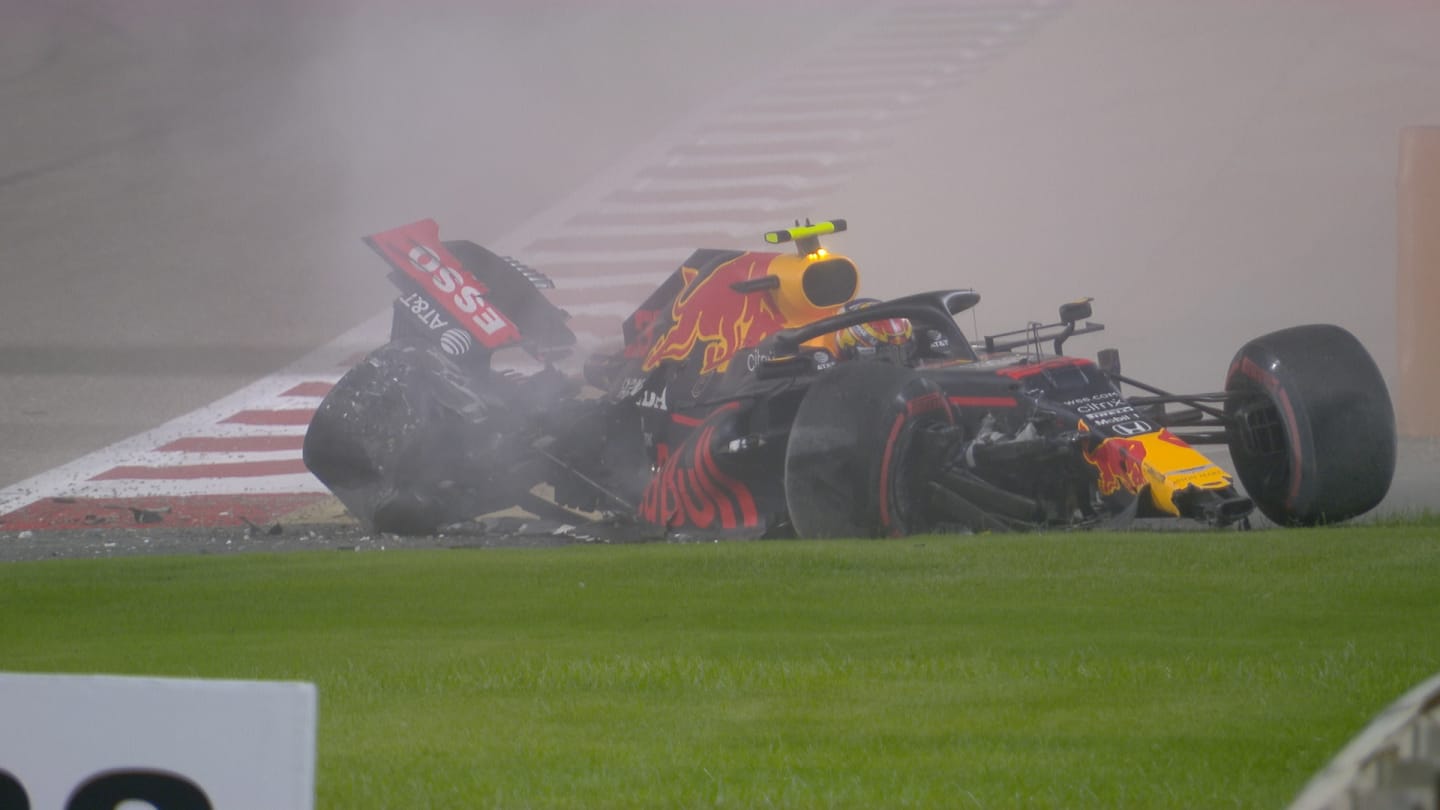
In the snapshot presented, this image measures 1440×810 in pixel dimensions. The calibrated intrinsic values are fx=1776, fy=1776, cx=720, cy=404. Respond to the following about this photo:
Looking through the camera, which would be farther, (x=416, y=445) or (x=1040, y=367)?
(x=416, y=445)

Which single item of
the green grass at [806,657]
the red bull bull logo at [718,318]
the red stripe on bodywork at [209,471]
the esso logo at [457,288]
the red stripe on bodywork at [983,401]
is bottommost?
the green grass at [806,657]

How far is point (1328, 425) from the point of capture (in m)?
8.65

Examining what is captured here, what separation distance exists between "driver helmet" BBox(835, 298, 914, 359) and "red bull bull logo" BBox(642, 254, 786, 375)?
19.7 inches

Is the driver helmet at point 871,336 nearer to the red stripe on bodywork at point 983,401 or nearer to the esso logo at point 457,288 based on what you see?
the red stripe on bodywork at point 983,401

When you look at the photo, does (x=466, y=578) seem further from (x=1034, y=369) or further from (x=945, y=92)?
(x=945, y=92)

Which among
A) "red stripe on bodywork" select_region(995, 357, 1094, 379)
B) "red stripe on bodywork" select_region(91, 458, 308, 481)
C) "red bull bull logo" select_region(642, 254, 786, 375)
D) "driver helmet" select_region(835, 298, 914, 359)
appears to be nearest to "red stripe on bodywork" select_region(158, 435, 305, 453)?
"red stripe on bodywork" select_region(91, 458, 308, 481)

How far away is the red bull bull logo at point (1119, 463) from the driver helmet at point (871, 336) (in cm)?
160

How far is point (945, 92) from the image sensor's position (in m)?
15.6

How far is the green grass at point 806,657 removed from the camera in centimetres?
375

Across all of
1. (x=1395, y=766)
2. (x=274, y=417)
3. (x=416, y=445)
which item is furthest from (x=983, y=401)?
(x=274, y=417)

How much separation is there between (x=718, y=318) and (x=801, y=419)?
200 centimetres

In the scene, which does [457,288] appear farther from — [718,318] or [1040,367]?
[1040,367]

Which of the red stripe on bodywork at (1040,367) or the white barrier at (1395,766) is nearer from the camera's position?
the white barrier at (1395,766)

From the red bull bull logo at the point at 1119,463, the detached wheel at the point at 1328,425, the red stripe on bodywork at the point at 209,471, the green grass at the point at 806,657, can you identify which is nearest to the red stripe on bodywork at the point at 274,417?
the red stripe on bodywork at the point at 209,471
